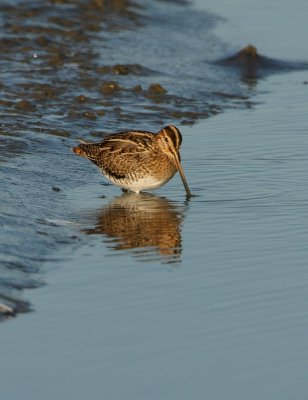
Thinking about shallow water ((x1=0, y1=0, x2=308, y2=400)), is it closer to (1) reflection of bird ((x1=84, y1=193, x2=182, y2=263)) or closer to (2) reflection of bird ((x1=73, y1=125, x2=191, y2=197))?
(1) reflection of bird ((x1=84, y1=193, x2=182, y2=263))

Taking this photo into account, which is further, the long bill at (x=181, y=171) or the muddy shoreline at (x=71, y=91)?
the long bill at (x=181, y=171)

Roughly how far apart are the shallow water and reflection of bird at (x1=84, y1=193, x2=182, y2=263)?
19 mm

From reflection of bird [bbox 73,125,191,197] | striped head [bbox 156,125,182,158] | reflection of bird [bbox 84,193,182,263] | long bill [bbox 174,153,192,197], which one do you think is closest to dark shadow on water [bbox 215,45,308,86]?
reflection of bird [bbox 73,125,191,197]

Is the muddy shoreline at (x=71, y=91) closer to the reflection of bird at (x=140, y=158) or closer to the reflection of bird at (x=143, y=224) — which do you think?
the reflection of bird at (x=143, y=224)

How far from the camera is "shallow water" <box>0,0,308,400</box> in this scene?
6.76 meters

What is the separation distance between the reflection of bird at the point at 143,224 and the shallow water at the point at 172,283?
19 mm

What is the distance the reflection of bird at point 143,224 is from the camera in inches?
383

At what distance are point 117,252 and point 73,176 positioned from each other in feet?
10.4

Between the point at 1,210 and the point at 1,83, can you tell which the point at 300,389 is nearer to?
the point at 1,210

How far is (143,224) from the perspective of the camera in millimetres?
10680

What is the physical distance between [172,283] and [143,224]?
7.19ft

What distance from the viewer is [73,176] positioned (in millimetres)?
12547

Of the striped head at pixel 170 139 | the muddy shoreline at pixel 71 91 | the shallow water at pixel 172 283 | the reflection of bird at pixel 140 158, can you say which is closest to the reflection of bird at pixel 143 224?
the shallow water at pixel 172 283

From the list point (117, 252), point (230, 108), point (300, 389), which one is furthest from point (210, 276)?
point (230, 108)
